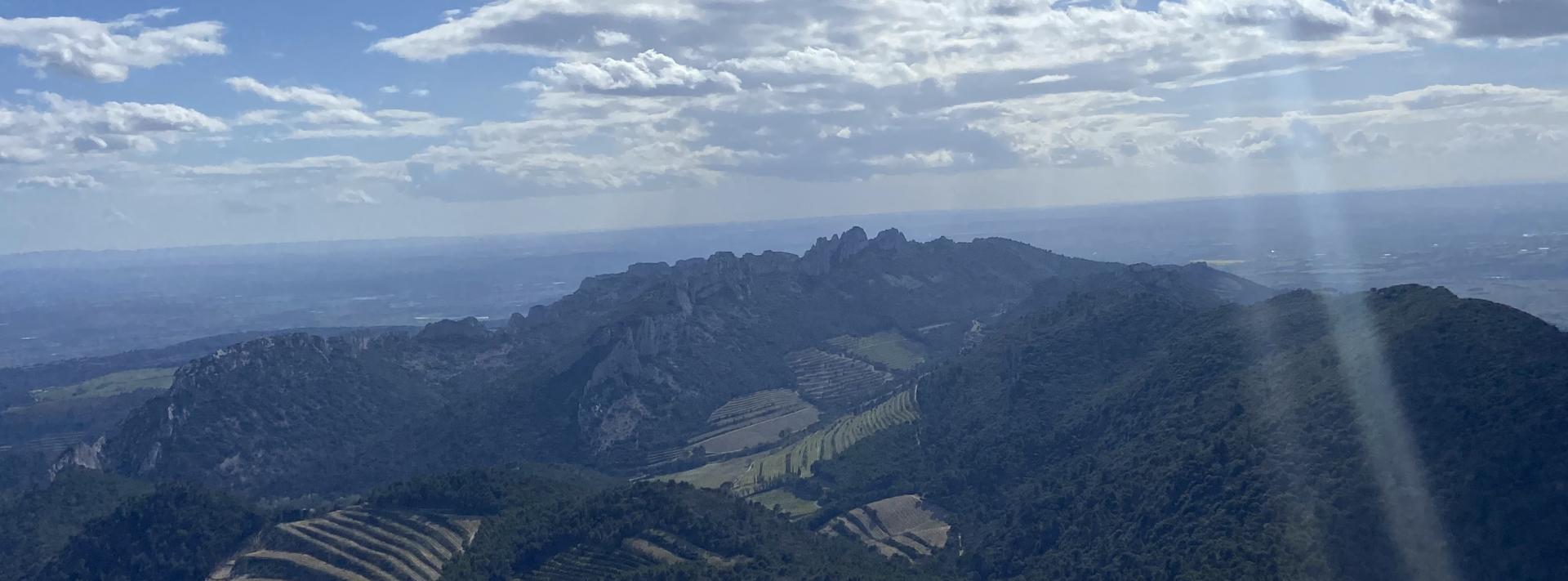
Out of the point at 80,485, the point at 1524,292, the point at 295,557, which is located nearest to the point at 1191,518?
the point at 295,557

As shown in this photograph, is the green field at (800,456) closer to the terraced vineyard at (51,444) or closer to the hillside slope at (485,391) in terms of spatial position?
the hillside slope at (485,391)

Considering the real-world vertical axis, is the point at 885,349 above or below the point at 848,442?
above

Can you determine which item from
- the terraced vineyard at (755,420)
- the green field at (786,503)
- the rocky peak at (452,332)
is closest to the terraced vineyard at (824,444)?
the green field at (786,503)

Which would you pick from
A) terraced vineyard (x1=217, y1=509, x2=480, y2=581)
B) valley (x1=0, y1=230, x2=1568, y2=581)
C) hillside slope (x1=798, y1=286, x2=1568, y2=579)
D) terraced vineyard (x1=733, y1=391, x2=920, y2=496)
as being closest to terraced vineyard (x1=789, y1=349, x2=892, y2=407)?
valley (x1=0, y1=230, x2=1568, y2=581)

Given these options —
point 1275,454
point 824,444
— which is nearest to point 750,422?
point 824,444

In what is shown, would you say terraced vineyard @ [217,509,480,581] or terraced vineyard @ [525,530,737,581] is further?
terraced vineyard @ [217,509,480,581]

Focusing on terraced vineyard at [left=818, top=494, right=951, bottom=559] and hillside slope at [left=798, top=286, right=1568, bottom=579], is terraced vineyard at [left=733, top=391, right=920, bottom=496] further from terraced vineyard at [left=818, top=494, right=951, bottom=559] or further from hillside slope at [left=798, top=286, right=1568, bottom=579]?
terraced vineyard at [left=818, top=494, right=951, bottom=559]

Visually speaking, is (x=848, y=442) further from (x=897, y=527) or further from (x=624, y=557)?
(x=624, y=557)

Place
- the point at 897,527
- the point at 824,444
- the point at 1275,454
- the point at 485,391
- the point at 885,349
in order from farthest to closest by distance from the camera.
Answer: the point at 885,349
the point at 485,391
the point at 824,444
the point at 897,527
the point at 1275,454
